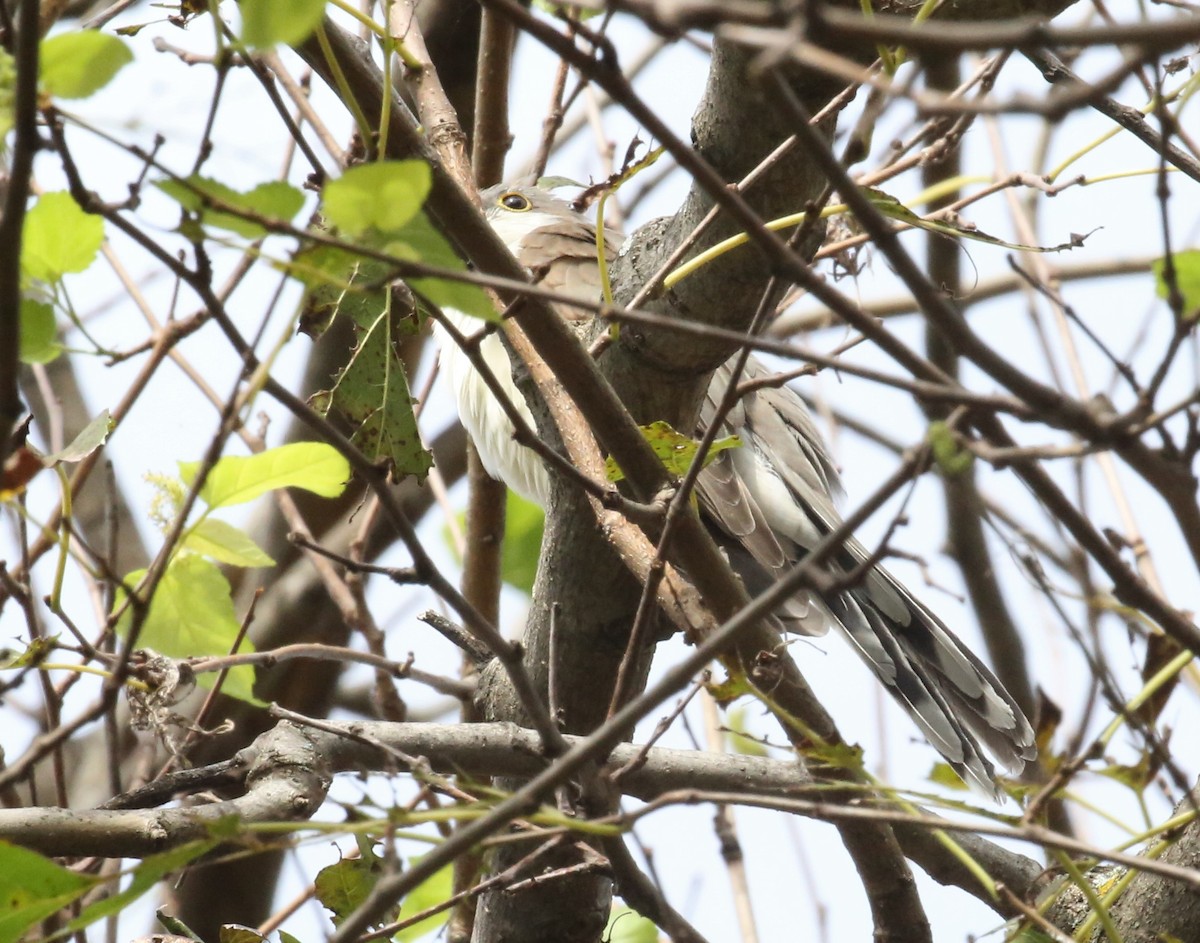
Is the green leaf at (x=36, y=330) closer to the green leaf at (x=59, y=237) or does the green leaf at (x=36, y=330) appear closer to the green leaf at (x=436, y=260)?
the green leaf at (x=59, y=237)

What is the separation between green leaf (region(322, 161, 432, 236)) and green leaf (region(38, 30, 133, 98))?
22 centimetres

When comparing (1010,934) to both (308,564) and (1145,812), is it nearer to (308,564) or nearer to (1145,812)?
(1145,812)

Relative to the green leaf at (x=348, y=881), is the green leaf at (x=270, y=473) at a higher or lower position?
higher

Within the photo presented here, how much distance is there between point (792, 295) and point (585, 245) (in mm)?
738

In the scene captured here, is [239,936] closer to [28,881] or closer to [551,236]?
[28,881]

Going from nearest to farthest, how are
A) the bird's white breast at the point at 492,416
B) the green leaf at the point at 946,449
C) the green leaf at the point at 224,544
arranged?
the green leaf at the point at 946,449
the green leaf at the point at 224,544
the bird's white breast at the point at 492,416

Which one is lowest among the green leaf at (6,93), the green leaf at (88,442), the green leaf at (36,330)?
the green leaf at (36,330)

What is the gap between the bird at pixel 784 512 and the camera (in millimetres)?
2852

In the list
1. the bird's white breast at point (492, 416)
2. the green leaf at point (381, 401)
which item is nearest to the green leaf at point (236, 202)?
the green leaf at point (381, 401)

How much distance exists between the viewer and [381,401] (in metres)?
1.79

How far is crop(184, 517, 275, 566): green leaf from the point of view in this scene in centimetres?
168

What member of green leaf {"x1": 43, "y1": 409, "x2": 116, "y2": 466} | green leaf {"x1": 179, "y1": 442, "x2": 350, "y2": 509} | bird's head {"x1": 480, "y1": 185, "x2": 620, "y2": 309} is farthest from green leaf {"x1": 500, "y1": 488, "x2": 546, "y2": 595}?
green leaf {"x1": 43, "y1": 409, "x2": 116, "y2": 466}

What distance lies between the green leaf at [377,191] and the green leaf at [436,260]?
35 mm

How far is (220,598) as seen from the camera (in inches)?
69.2
